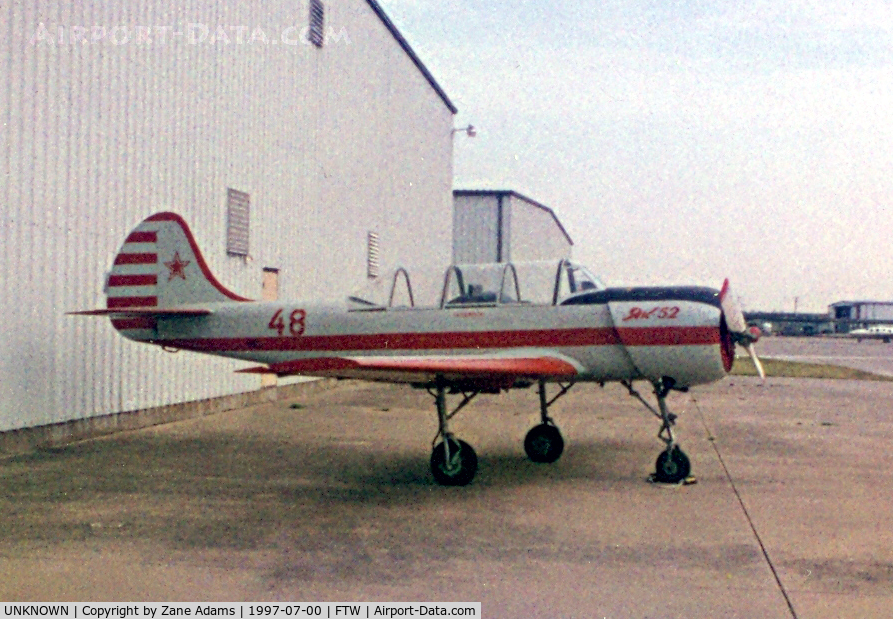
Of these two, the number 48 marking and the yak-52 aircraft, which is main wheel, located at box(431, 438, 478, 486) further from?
the number 48 marking

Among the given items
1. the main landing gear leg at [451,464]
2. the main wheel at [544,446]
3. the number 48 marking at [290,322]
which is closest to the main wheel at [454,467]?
the main landing gear leg at [451,464]

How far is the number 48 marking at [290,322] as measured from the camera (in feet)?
29.9

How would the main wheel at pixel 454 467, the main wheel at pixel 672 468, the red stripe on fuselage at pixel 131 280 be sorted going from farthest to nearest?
1. the red stripe on fuselage at pixel 131 280
2. the main wheel at pixel 672 468
3. the main wheel at pixel 454 467

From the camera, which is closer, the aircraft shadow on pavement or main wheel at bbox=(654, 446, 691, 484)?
the aircraft shadow on pavement

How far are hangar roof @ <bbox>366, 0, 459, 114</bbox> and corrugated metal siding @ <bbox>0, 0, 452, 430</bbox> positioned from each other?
0.35m

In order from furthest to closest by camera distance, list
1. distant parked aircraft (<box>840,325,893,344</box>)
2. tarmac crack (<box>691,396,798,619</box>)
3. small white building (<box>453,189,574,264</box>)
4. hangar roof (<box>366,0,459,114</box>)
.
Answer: distant parked aircraft (<box>840,325,893,344</box>), small white building (<box>453,189,574,264</box>), hangar roof (<box>366,0,459,114</box>), tarmac crack (<box>691,396,798,619</box>)

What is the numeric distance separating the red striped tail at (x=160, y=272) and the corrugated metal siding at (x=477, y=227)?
Answer: 25814 mm

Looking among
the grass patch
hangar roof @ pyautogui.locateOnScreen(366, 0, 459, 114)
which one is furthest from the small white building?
the grass patch

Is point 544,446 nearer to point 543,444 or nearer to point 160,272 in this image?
point 543,444

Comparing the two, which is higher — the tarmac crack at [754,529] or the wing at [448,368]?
the wing at [448,368]

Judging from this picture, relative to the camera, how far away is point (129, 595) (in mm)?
4406

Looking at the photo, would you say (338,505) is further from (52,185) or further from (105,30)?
(105,30)

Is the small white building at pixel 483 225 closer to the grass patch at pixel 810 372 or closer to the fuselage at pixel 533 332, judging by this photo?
the grass patch at pixel 810 372

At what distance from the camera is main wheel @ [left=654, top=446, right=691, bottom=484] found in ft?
25.8
